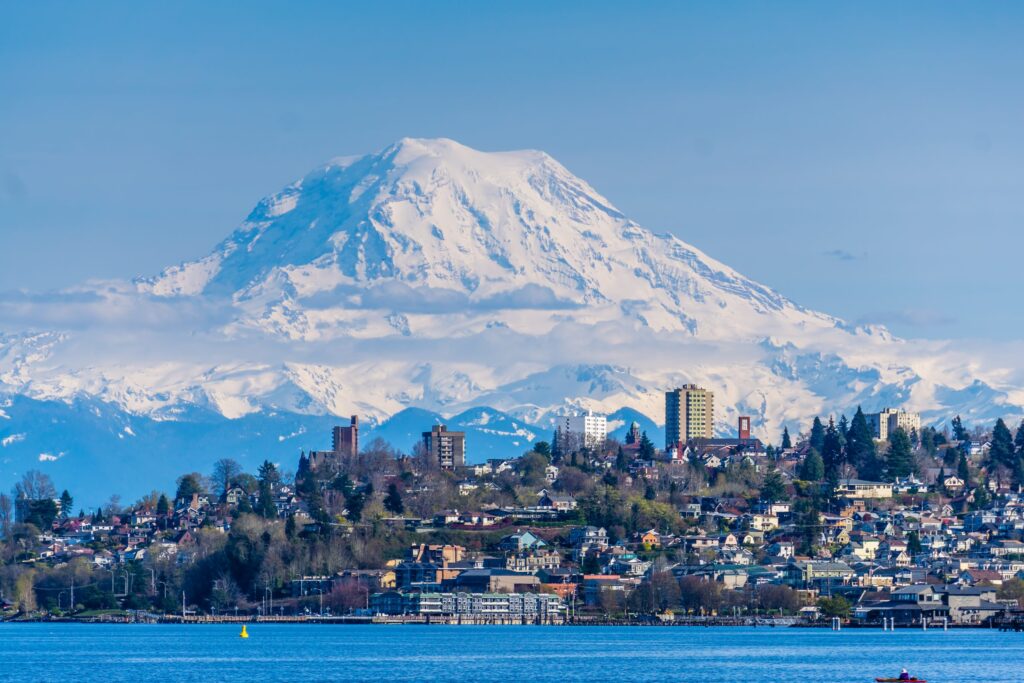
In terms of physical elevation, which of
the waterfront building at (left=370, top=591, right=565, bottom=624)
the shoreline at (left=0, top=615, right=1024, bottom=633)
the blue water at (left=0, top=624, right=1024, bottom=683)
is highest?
the waterfront building at (left=370, top=591, right=565, bottom=624)

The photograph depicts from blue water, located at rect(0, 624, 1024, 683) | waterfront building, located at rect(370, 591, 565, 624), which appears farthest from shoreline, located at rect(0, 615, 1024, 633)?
blue water, located at rect(0, 624, 1024, 683)

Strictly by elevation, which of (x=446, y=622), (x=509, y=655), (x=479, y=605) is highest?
(x=479, y=605)

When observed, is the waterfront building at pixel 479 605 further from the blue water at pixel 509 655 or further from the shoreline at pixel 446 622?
the blue water at pixel 509 655

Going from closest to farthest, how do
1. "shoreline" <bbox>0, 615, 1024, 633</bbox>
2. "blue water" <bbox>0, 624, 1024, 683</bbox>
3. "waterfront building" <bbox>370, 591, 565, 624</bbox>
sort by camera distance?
"blue water" <bbox>0, 624, 1024, 683</bbox> → "shoreline" <bbox>0, 615, 1024, 633</bbox> → "waterfront building" <bbox>370, 591, 565, 624</bbox>

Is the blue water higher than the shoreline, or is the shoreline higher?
the shoreline

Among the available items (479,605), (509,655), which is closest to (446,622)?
(479,605)

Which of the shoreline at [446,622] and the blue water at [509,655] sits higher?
the shoreline at [446,622]

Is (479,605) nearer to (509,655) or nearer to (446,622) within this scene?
(446,622)

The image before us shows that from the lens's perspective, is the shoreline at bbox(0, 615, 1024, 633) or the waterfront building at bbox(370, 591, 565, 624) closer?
the shoreline at bbox(0, 615, 1024, 633)

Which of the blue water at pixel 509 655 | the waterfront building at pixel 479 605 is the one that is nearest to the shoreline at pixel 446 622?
the waterfront building at pixel 479 605

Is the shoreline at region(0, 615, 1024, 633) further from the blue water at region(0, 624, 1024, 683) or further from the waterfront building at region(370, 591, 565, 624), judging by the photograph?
the blue water at region(0, 624, 1024, 683)
